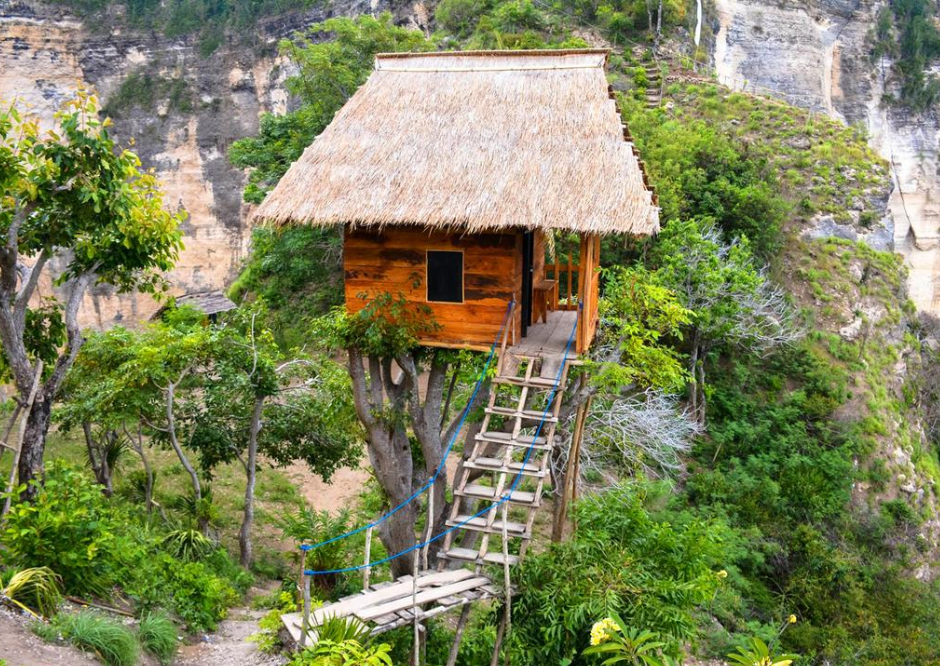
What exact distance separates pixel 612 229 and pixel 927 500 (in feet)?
50.8

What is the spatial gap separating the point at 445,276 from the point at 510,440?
242 cm

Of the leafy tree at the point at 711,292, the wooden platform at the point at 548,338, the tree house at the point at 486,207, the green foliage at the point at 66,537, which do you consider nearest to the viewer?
→ the green foliage at the point at 66,537

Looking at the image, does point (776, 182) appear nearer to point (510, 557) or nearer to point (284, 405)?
point (284, 405)

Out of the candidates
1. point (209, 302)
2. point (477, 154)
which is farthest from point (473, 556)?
point (209, 302)

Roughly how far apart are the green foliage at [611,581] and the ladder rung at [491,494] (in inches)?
23.1

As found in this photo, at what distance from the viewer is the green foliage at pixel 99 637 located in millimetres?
6914

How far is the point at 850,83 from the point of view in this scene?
3844 cm

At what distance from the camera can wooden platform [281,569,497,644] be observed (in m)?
6.89

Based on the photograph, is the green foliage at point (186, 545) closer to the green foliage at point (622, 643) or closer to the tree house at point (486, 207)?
the tree house at point (486, 207)

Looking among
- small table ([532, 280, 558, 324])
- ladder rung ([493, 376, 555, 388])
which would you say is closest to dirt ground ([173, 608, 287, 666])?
ladder rung ([493, 376, 555, 388])

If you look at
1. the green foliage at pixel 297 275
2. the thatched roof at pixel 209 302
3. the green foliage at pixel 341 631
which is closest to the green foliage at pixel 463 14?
the green foliage at pixel 297 275

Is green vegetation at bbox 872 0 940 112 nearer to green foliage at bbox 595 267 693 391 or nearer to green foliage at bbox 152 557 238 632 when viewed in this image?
green foliage at bbox 595 267 693 391

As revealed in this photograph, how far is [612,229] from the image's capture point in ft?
28.4

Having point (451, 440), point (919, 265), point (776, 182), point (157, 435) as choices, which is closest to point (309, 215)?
point (451, 440)
